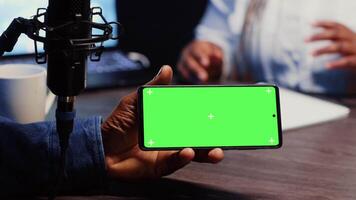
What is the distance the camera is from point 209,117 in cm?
96

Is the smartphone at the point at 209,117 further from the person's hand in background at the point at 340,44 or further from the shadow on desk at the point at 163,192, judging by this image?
the person's hand in background at the point at 340,44

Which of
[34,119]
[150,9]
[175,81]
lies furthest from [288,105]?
[150,9]

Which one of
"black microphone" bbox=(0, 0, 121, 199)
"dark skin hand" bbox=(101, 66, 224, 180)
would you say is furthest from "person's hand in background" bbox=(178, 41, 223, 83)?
"black microphone" bbox=(0, 0, 121, 199)

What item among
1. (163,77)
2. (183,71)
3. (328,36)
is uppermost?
(163,77)

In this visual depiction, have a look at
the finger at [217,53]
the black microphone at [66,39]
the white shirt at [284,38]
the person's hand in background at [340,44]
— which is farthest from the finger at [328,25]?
the black microphone at [66,39]

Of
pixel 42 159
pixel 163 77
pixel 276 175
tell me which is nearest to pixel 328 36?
pixel 276 175

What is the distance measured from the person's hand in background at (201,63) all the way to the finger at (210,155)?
2.23ft

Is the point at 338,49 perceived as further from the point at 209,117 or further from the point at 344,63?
the point at 209,117

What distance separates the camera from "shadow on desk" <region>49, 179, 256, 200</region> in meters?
0.96

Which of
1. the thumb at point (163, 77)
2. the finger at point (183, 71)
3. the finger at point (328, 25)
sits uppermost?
the thumb at point (163, 77)

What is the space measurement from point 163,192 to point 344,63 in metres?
0.82

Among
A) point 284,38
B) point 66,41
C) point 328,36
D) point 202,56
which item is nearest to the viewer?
point 66,41

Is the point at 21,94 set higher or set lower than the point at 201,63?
higher

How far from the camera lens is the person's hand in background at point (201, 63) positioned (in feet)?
5.56
